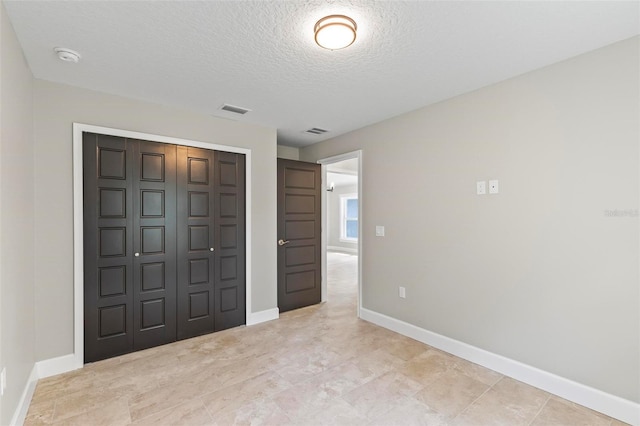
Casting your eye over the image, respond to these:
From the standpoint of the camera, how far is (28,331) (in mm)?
2281

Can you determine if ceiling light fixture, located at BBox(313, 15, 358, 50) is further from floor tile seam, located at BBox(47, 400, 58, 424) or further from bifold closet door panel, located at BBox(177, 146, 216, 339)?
floor tile seam, located at BBox(47, 400, 58, 424)

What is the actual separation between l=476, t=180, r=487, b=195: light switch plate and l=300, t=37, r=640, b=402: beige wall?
64mm

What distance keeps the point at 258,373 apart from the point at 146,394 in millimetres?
835

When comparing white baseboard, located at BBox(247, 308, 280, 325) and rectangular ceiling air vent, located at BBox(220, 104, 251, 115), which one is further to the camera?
white baseboard, located at BBox(247, 308, 280, 325)

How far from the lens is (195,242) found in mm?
3361

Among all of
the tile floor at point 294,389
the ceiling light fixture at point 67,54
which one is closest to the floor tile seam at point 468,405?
the tile floor at point 294,389

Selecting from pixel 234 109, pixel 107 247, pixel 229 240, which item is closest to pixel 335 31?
pixel 234 109

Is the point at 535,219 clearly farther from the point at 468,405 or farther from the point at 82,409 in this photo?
the point at 82,409

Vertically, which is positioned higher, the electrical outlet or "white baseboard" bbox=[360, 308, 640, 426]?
the electrical outlet

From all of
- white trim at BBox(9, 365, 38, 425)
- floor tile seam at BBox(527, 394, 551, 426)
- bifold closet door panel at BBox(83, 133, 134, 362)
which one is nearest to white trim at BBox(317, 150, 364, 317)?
floor tile seam at BBox(527, 394, 551, 426)

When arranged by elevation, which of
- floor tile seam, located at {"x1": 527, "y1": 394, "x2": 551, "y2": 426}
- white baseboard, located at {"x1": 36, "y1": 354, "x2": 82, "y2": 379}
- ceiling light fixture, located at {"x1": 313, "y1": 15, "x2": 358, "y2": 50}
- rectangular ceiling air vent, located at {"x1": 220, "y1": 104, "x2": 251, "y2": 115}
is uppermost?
rectangular ceiling air vent, located at {"x1": 220, "y1": 104, "x2": 251, "y2": 115}

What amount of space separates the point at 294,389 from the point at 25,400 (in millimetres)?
1854

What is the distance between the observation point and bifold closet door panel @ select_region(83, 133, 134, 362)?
2.75 metres

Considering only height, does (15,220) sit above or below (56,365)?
above
